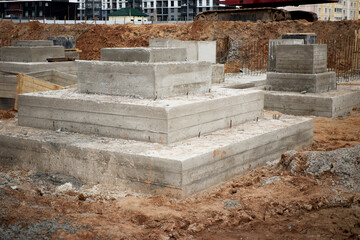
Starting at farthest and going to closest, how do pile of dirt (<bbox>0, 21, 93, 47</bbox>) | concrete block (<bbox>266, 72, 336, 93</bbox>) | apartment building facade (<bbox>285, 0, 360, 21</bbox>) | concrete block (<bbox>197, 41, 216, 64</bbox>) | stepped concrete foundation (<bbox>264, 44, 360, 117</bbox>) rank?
apartment building facade (<bbox>285, 0, 360, 21</bbox>) → pile of dirt (<bbox>0, 21, 93, 47</bbox>) → concrete block (<bbox>197, 41, 216, 64</bbox>) → concrete block (<bbox>266, 72, 336, 93</bbox>) → stepped concrete foundation (<bbox>264, 44, 360, 117</bbox>)

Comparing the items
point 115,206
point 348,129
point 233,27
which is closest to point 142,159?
point 115,206

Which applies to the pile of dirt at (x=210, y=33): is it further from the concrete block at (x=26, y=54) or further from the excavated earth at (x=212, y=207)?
the excavated earth at (x=212, y=207)

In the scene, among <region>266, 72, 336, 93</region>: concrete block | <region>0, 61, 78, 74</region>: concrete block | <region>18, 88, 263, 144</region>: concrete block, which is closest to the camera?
<region>18, 88, 263, 144</region>: concrete block

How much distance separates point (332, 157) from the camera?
253 inches

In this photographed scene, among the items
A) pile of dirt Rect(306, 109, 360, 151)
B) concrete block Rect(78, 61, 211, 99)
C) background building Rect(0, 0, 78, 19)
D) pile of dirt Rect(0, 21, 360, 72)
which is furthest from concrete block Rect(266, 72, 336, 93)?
background building Rect(0, 0, 78, 19)

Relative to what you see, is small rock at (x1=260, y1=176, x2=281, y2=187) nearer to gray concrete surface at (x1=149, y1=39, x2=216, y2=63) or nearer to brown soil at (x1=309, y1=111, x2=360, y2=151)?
brown soil at (x1=309, y1=111, x2=360, y2=151)

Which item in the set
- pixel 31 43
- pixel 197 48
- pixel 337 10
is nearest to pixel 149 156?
pixel 31 43

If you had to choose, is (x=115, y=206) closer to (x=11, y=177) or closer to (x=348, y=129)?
(x=11, y=177)

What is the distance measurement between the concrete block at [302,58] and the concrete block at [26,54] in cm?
633

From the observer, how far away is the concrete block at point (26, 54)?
40.3 ft

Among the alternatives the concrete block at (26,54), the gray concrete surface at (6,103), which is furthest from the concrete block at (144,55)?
the concrete block at (26,54)

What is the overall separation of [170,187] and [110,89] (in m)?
2.54

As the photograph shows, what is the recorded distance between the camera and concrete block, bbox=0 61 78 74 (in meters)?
11.8

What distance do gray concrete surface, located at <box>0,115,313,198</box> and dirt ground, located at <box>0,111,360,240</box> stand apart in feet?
0.52
